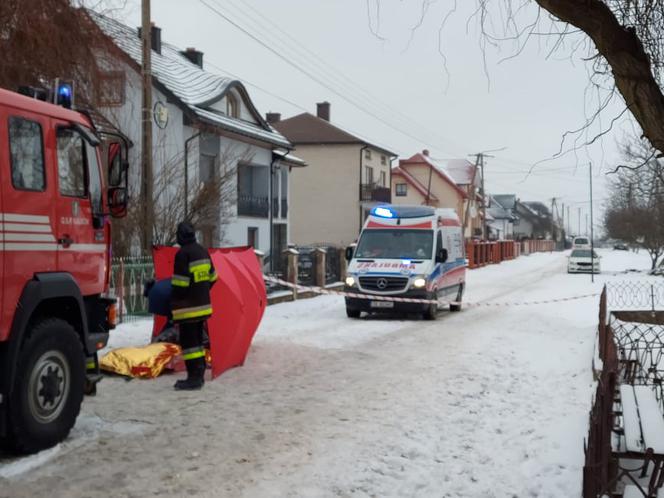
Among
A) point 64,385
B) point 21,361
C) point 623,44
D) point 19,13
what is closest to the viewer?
point 623,44

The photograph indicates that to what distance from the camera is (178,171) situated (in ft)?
66.4

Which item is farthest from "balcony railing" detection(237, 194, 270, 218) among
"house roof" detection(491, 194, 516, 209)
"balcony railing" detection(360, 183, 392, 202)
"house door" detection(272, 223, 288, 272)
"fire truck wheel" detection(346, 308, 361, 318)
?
"house roof" detection(491, 194, 516, 209)

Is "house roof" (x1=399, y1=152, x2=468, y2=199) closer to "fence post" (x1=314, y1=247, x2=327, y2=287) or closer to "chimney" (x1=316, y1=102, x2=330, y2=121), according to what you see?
"chimney" (x1=316, y1=102, x2=330, y2=121)

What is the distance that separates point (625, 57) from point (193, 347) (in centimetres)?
565

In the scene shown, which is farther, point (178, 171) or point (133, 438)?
point (178, 171)

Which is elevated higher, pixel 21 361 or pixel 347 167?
pixel 347 167

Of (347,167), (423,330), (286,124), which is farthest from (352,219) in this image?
(423,330)

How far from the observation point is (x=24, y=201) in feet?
18.5

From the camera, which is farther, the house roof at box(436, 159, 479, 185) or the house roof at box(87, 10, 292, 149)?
the house roof at box(436, 159, 479, 185)

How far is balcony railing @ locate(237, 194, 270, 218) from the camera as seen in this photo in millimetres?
31641

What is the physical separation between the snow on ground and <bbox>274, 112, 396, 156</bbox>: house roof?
38335mm

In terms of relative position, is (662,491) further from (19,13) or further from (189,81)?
(189,81)

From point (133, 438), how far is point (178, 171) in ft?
47.6

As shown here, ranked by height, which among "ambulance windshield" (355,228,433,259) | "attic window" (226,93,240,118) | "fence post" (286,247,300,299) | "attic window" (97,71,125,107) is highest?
"attic window" (226,93,240,118)
